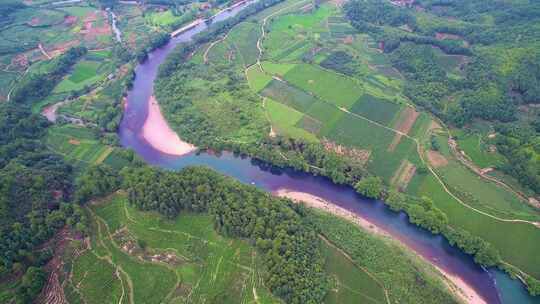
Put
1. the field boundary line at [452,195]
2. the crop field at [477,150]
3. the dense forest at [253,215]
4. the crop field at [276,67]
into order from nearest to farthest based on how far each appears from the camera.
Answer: the dense forest at [253,215]
the field boundary line at [452,195]
the crop field at [477,150]
the crop field at [276,67]

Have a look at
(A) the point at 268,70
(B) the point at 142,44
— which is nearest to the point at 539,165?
(A) the point at 268,70

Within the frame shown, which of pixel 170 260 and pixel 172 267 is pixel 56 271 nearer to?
pixel 170 260

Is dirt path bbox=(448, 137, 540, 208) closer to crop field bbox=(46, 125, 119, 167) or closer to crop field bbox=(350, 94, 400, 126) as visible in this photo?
crop field bbox=(350, 94, 400, 126)

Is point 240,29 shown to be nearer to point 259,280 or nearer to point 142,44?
point 142,44

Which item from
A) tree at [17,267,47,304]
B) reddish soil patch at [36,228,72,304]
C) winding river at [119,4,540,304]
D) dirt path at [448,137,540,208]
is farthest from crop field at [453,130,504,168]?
tree at [17,267,47,304]

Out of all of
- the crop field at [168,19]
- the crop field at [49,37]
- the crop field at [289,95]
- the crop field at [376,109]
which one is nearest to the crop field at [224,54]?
the crop field at [289,95]

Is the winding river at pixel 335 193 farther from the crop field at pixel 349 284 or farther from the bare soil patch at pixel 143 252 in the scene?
the bare soil patch at pixel 143 252
